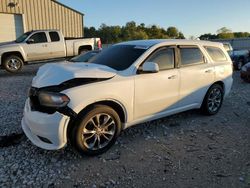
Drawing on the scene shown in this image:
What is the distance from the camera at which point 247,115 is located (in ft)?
20.3

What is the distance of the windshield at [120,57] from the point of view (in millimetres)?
4586

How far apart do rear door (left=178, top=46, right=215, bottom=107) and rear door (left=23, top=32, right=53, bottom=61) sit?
29.9ft

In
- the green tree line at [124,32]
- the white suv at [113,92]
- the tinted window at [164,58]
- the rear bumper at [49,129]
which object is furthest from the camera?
the green tree line at [124,32]

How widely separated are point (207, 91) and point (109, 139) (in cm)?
267

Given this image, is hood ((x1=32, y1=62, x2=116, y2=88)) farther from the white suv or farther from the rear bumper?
the rear bumper

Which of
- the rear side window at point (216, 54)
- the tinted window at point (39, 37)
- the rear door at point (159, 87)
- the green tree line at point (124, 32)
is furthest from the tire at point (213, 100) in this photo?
the green tree line at point (124, 32)

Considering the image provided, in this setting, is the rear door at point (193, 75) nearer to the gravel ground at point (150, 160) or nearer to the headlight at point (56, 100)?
the gravel ground at point (150, 160)

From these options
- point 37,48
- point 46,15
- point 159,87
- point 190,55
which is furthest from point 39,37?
point 159,87

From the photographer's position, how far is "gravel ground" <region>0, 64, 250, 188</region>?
345cm

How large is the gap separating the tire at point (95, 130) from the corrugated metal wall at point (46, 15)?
17383 mm

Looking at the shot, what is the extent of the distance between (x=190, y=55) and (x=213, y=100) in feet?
4.18

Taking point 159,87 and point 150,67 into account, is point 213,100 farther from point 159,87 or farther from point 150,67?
point 150,67

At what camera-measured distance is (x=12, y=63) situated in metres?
12.2

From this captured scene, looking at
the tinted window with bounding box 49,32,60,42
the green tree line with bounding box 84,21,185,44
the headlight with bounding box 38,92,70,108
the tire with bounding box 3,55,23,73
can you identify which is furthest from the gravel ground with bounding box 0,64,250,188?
the green tree line with bounding box 84,21,185,44
